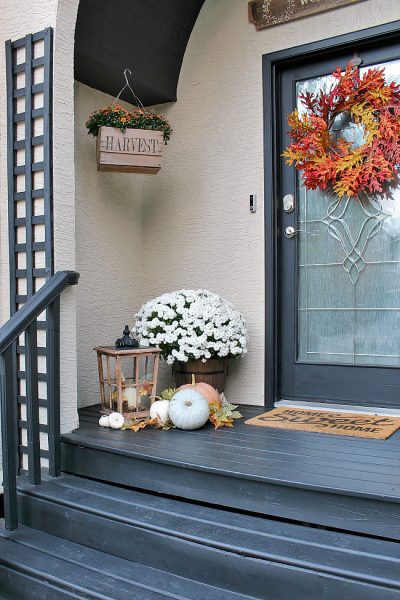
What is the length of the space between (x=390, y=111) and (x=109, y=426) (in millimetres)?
2150

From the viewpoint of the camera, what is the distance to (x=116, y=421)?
2.69 metres

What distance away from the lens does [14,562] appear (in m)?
2.07

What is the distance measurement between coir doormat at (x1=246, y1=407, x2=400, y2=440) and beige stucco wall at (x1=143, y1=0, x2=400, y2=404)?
36 cm

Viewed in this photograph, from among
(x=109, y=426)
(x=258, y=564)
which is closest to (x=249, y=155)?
(x=109, y=426)

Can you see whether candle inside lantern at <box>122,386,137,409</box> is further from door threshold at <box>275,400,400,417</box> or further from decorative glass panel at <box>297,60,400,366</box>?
decorative glass panel at <box>297,60,400,366</box>

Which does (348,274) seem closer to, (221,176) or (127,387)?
(221,176)

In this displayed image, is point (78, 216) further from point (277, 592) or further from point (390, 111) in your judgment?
point (277, 592)

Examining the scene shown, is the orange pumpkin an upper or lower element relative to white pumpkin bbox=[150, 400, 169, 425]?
upper

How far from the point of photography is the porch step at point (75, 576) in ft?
6.02

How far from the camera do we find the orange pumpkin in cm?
284

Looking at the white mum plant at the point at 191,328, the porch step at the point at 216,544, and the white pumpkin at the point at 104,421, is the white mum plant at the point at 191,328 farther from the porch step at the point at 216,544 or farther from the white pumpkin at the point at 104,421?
the porch step at the point at 216,544

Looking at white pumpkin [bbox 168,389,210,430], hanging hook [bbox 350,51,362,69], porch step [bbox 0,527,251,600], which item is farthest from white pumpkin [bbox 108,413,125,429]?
hanging hook [bbox 350,51,362,69]

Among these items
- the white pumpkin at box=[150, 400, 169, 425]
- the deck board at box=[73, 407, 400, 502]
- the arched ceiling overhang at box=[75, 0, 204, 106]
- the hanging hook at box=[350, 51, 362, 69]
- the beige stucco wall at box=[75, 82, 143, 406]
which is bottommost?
the deck board at box=[73, 407, 400, 502]

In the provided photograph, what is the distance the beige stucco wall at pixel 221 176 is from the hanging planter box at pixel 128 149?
49cm
